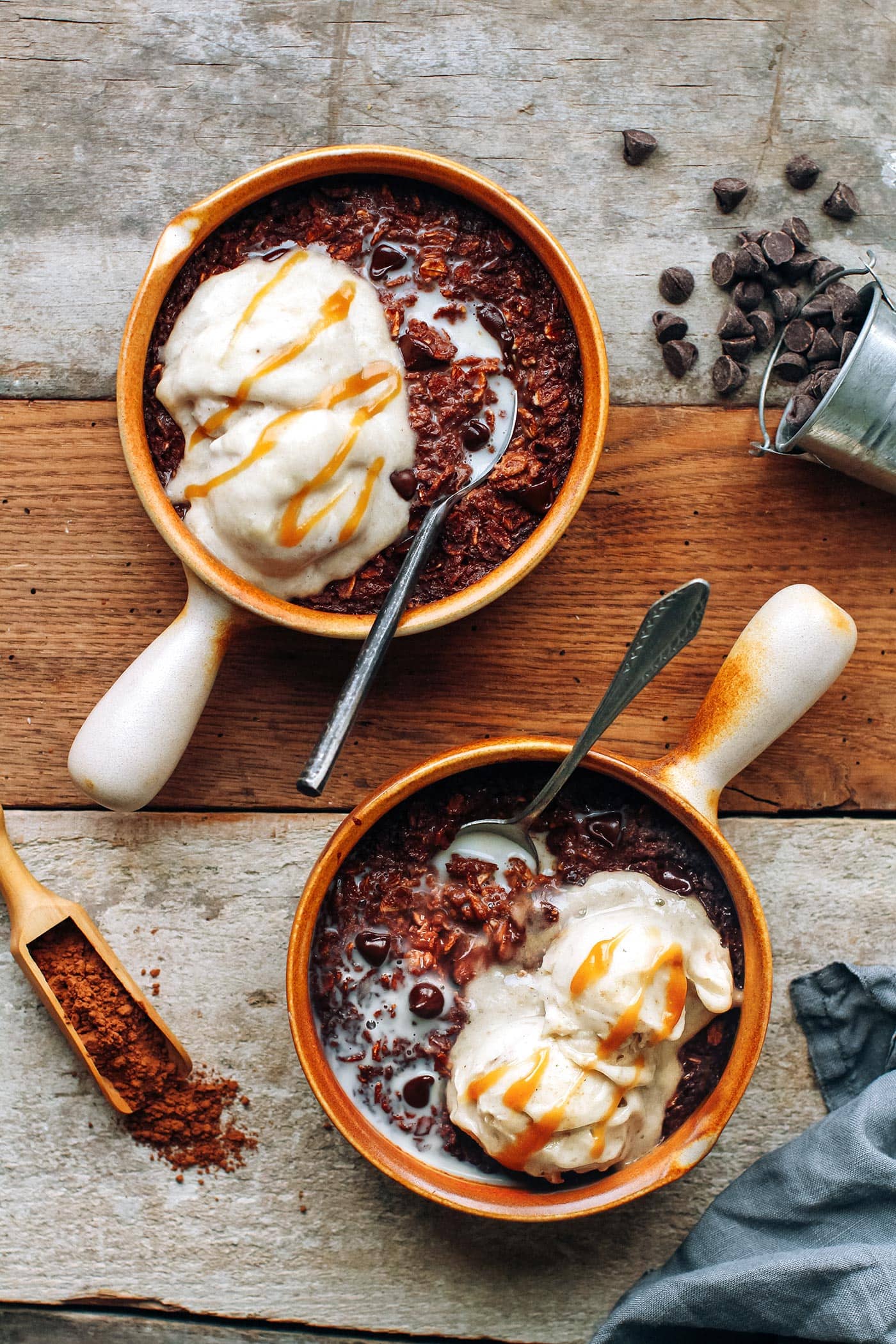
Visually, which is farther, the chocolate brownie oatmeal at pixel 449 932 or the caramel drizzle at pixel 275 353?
the chocolate brownie oatmeal at pixel 449 932

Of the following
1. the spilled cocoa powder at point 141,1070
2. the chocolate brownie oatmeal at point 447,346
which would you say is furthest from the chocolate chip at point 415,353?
the spilled cocoa powder at point 141,1070

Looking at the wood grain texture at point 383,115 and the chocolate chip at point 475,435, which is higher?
the wood grain texture at point 383,115

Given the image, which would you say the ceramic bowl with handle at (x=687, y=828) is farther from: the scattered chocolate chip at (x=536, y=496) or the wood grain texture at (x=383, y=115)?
the wood grain texture at (x=383, y=115)

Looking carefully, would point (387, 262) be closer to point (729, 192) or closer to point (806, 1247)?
point (729, 192)

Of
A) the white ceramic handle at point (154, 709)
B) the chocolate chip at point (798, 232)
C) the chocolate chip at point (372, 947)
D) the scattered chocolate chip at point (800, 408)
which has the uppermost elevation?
the chocolate chip at point (798, 232)

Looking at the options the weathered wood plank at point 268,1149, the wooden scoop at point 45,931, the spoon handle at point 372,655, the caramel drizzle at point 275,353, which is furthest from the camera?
the weathered wood plank at point 268,1149

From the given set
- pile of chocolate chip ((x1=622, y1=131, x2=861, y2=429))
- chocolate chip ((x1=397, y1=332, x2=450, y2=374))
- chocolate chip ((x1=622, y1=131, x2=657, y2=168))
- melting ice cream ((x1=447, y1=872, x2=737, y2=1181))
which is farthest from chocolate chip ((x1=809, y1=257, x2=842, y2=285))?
melting ice cream ((x1=447, y1=872, x2=737, y2=1181))

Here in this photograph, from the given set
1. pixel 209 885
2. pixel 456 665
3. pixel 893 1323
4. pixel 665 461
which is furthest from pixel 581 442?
pixel 893 1323
